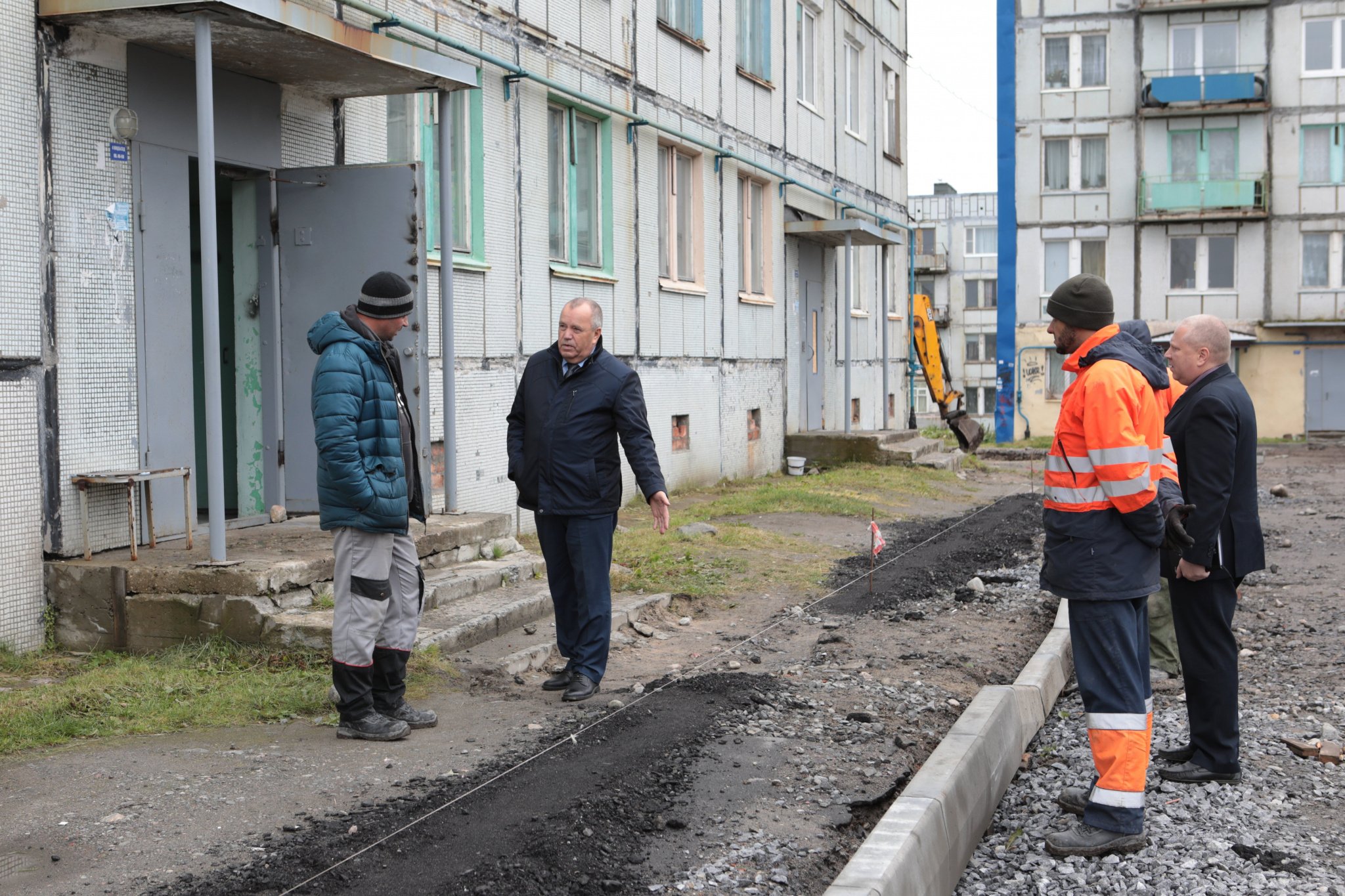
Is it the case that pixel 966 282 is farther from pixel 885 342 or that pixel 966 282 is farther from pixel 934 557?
pixel 934 557

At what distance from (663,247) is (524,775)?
11.3 m

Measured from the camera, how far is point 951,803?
469cm

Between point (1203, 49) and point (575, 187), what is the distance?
92.3 ft

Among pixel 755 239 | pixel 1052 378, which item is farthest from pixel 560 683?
pixel 1052 378

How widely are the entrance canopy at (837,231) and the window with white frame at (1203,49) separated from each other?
60.7 feet

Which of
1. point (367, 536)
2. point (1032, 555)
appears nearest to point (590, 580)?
point (367, 536)

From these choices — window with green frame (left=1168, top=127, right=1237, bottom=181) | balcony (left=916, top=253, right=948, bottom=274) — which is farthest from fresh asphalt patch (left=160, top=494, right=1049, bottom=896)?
balcony (left=916, top=253, right=948, bottom=274)

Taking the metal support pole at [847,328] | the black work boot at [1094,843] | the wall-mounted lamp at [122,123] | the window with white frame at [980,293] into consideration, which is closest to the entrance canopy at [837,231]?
the metal support pole at [847,328]

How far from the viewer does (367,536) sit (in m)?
5.67

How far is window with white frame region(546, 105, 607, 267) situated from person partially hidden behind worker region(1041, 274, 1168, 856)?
884cm

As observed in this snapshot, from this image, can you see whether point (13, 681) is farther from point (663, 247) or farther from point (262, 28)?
point (663, 247)

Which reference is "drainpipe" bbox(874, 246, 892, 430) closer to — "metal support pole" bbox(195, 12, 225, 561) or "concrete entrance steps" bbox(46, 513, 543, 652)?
"concrete entrance steps" bbox(46, 513, 543, 652)

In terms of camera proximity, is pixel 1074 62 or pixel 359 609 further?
pixel 1074 62

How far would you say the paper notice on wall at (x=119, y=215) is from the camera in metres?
7.69
